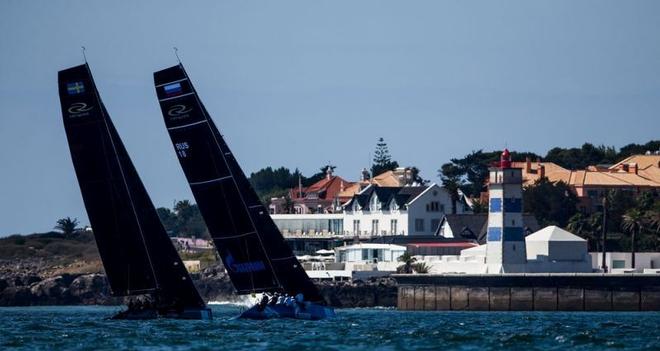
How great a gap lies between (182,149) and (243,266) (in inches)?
207

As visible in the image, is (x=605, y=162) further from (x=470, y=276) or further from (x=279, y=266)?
(x=279, y=266)

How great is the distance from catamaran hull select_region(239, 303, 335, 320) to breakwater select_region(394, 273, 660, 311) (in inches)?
1136

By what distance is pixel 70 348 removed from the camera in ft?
182

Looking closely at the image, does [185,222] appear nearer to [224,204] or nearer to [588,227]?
[588,227]

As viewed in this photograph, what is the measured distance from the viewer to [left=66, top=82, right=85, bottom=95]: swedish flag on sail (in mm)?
68688

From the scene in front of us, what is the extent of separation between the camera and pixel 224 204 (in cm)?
7256

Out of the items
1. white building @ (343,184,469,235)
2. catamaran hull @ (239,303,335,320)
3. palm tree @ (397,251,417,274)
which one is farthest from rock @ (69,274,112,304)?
catamaran hull @ (239,303,335,320)

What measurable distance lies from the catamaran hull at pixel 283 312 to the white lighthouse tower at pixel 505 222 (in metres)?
31.3

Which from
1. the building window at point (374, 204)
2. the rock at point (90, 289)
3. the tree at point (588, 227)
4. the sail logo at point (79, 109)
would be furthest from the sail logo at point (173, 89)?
the building window at point (374, 204)

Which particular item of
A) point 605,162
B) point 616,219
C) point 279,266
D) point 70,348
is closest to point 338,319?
point 279,266

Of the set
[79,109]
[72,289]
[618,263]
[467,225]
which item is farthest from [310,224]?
[79,109]

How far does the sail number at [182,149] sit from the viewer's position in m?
72.3

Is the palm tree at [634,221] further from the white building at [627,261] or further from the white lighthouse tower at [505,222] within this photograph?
the white lighthouse tower at [505,222]

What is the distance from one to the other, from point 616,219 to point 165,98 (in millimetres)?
72687
